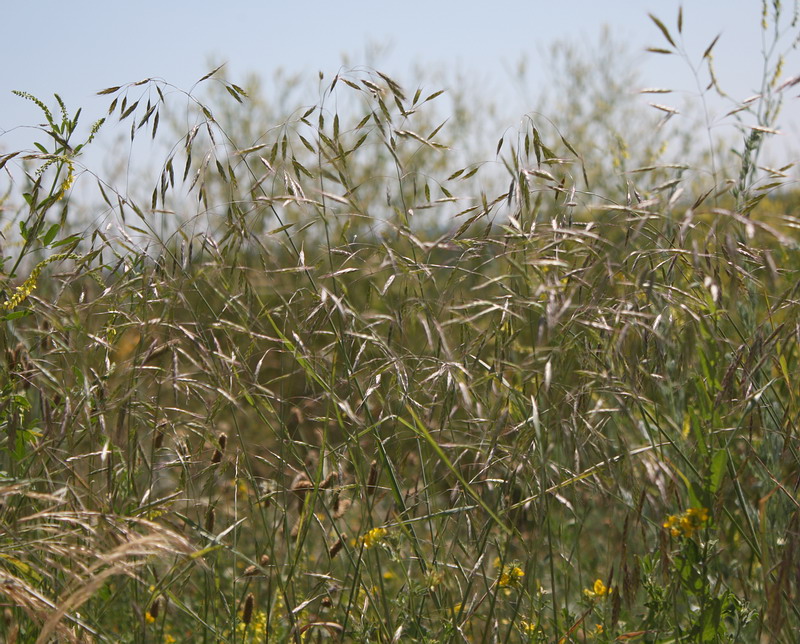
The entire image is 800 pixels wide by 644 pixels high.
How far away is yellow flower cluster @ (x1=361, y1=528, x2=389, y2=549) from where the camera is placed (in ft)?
4.76

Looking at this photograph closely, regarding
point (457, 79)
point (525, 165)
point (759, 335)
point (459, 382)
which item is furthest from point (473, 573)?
point (457, 79)

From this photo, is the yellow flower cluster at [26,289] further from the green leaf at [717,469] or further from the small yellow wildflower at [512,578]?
the green leaf at [717,469]

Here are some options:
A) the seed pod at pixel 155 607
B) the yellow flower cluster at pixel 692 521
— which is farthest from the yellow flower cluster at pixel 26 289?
the yellow flower cluster at pixel 692 521

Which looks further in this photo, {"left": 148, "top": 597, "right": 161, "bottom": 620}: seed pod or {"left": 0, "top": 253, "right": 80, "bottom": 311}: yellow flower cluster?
{"left": 148, "top": 597, "right": 161, "bottom": 620}: seed pod

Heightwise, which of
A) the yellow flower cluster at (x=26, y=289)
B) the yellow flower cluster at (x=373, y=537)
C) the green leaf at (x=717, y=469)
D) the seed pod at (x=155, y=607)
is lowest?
the seed pod at (x=155, y=607)

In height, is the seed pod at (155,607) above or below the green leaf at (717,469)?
below

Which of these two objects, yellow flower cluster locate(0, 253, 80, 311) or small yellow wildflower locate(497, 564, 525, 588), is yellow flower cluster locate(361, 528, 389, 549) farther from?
yellow flower cluster locate(0, 253, 80, 311)

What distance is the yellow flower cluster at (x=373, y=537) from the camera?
145 centimetres

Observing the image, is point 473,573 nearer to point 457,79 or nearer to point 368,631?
point 368,631

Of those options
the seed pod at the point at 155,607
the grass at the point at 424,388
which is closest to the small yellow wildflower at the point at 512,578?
the grass at the point at 424,388

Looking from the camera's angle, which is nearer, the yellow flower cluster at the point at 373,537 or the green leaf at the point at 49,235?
the yellow flower cluster at the point at 373,537

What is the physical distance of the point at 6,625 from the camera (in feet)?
5.44

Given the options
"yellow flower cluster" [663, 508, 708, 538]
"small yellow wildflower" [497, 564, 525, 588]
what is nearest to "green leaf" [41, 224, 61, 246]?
"small yellow wildflower" [497, 564, 525, 588]


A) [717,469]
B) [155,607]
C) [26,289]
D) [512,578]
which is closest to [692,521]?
[717,469]
